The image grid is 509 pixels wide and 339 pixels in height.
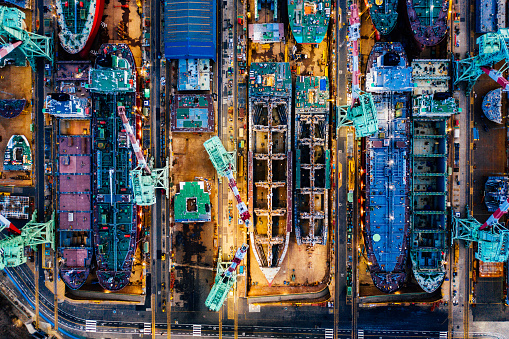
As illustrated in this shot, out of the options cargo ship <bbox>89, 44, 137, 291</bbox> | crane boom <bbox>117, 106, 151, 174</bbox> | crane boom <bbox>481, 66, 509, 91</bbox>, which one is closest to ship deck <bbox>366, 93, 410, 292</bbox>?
crane boom <bbox>481, 66, 509, 91</bbox>

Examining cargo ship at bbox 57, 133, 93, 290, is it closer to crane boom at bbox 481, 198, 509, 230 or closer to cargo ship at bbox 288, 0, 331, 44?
cargo ship at bbox 288, 0, 331, 44

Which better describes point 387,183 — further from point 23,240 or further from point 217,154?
point 23,240

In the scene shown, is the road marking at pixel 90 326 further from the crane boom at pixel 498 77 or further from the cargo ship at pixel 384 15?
the crane boom at pixel 498 77

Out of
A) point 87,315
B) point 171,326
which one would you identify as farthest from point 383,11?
point 87,315

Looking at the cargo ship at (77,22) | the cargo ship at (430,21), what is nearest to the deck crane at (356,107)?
the cargo ship at (430,21)

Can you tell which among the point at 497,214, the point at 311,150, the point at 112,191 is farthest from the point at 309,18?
the point at 112,191
